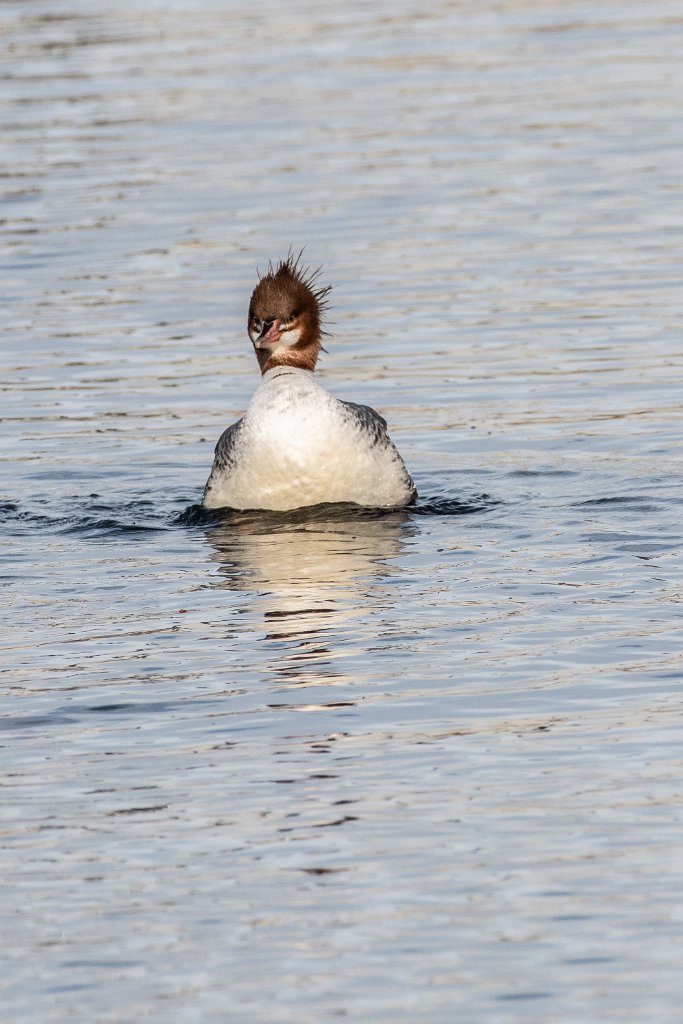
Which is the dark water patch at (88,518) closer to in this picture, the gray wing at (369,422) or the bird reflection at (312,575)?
the bird reflection at (312,575)

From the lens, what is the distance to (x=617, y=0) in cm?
3403

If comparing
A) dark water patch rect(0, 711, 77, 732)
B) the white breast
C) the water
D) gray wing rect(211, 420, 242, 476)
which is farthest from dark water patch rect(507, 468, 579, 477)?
dark water patch rect(0, 711, 77, 732)

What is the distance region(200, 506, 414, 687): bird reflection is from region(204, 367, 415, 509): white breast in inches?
4.1

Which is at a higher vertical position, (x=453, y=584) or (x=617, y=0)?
(x=617, y=0)

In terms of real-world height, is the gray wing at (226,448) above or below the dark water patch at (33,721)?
above

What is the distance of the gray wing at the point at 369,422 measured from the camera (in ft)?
41.1

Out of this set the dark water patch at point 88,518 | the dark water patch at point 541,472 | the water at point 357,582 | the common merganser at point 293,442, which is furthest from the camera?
the dark water patch at point 541,472

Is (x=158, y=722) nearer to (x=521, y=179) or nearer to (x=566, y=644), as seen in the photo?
(x=566, y=644)

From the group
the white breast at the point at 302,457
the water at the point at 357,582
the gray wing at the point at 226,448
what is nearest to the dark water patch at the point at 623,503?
the water at the point at 357,582

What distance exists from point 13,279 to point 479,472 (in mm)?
7843

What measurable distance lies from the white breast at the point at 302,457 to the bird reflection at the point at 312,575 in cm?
10

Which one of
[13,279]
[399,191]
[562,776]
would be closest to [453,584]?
[562,776]

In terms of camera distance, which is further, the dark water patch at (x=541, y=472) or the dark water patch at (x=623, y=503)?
the dark water patch at (x=541, y=472)

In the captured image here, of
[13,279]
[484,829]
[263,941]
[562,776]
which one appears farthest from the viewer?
[13,279]
